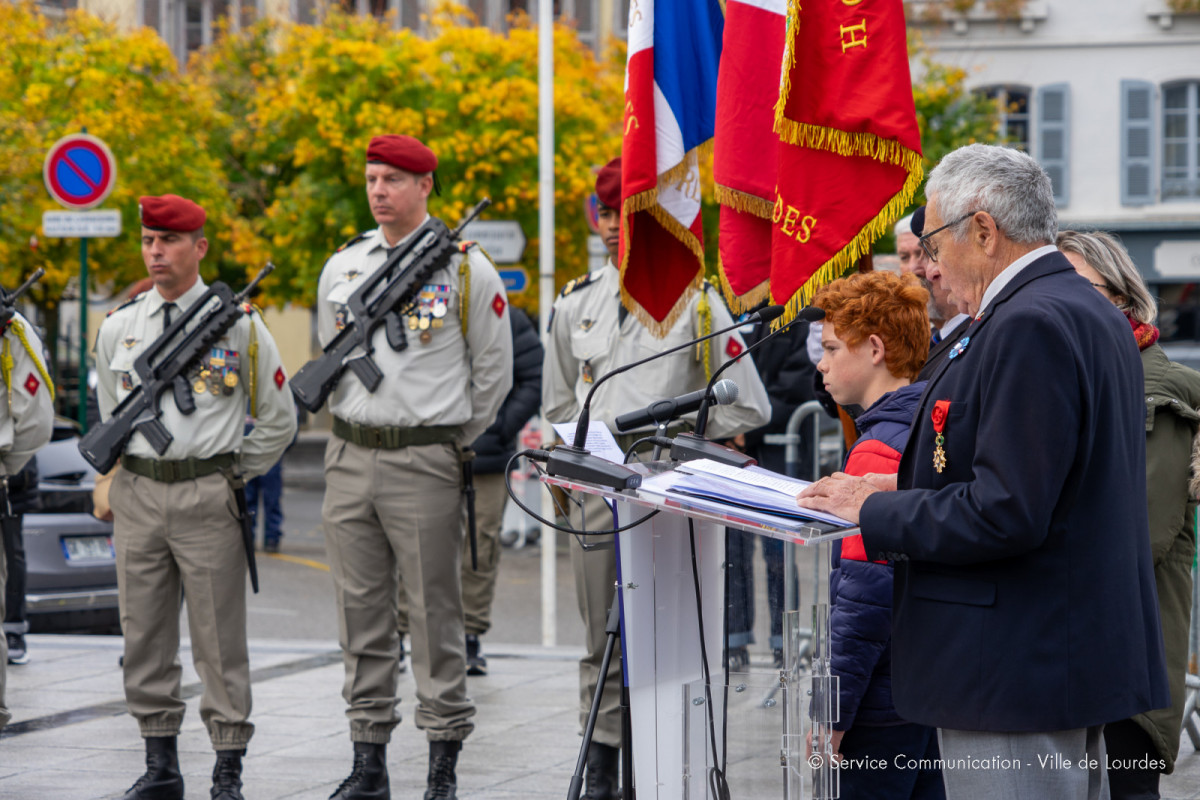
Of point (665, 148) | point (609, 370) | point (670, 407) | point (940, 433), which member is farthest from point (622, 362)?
point (940, 433)

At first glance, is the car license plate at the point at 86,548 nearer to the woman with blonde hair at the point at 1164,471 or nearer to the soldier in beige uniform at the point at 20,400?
the soldier in beige uniform at the point at 20,400

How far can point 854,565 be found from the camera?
10.9 ft

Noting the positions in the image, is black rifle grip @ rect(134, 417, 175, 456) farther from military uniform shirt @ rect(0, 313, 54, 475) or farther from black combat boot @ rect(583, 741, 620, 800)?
black combat boot @ rect(583, 741, 620, 800)

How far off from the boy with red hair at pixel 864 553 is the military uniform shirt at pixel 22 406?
3.28 m

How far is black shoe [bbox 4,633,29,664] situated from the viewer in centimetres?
794

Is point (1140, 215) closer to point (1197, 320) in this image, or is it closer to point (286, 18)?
point (1197, 320)

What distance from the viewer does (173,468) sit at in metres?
5.35

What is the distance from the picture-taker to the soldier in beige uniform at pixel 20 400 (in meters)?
5.38

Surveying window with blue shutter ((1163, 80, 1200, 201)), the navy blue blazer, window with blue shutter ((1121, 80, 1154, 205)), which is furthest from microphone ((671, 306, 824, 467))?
window with blue shutter ((1163, 80, 1200, 201))

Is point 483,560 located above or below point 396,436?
below

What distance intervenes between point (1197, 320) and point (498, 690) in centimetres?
2225

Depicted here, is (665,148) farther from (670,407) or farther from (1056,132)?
(1056,132)

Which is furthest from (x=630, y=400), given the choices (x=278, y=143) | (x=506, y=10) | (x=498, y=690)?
(x=506, y=10)

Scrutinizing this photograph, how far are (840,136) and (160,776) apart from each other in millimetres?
3311
